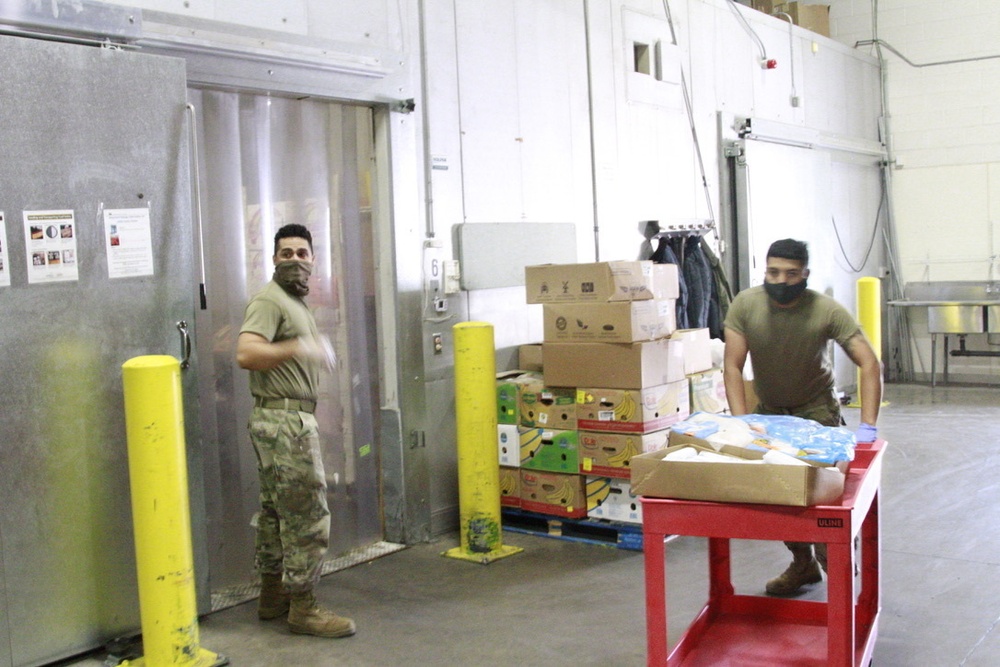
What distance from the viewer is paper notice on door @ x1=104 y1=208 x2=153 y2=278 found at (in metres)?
3.64

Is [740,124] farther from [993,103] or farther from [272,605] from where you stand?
[272,605]

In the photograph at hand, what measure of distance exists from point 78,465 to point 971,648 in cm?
327

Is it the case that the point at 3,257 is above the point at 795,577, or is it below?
above

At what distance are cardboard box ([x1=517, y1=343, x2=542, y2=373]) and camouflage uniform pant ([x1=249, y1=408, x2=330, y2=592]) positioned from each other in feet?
6.64

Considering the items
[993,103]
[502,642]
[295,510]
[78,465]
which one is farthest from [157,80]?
[993,103]

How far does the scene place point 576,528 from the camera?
508 cm

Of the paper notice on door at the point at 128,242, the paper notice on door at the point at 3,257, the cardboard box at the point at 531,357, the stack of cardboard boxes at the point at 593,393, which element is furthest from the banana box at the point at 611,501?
the paper notice on door at the point at 3,257

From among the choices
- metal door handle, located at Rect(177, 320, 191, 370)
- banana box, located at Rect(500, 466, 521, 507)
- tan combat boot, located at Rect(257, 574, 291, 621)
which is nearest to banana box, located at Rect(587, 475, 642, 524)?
banana box, located at Rect(500, 466, 521, 507)

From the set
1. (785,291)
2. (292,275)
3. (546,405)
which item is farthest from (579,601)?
(292,275)

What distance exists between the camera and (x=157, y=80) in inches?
148

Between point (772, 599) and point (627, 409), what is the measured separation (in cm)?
147

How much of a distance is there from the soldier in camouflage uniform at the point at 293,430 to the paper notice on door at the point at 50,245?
653 mm

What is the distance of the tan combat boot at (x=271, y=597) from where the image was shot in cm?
402

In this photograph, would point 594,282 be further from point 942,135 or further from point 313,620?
point 942,135
